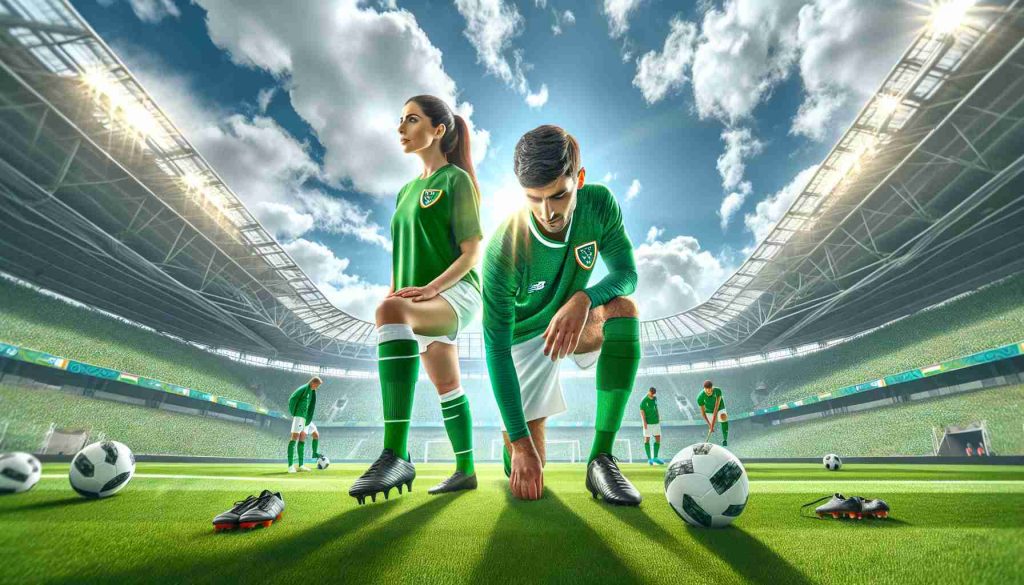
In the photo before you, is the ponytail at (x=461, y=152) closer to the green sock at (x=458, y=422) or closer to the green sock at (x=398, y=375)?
the green sock at (x=398, y=375)

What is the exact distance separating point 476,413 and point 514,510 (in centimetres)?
3631

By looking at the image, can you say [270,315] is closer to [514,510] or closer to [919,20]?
[514,510]

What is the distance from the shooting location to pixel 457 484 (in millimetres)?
3164

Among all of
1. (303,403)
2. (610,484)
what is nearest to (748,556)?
(610,484)

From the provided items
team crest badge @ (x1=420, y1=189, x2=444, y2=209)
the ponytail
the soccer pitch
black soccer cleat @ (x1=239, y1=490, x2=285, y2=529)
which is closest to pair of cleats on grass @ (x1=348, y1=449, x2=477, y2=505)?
the soccer pitch

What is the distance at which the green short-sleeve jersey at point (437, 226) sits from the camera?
2.97 meters

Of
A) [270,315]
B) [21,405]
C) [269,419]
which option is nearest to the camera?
[21,405]

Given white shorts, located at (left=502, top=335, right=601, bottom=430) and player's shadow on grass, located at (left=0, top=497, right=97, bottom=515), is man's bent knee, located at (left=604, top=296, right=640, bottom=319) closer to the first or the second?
white shorts, located at (left=502, top=335, right=601, bottom=430)

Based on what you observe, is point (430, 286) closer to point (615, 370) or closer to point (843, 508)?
point (615, 370)

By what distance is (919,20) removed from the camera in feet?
32.2

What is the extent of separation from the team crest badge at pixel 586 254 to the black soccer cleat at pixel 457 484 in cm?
185

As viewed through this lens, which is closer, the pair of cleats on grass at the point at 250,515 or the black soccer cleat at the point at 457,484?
the pair of cleats on grass at the point at 250,515

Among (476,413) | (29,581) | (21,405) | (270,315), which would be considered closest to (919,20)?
(29,581)

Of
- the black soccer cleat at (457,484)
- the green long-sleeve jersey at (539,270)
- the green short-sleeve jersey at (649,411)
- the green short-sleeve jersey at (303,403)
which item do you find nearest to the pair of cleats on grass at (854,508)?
the green long-sleeve jersey at (539,270)
